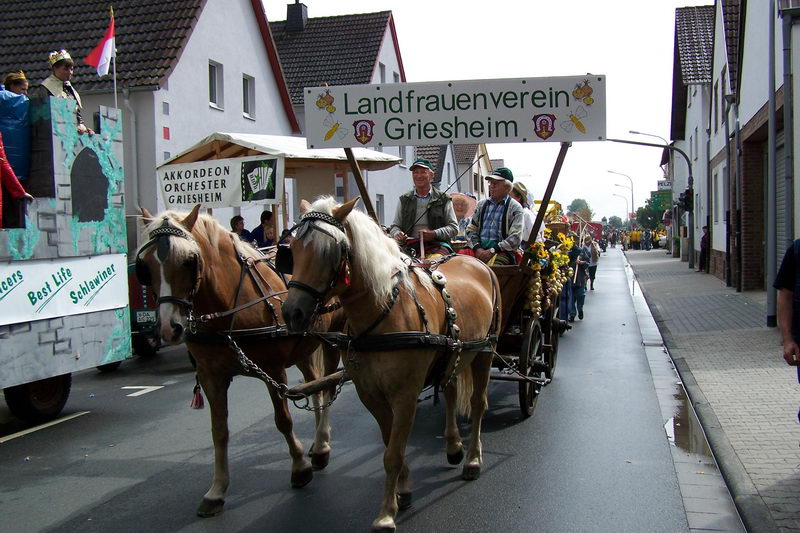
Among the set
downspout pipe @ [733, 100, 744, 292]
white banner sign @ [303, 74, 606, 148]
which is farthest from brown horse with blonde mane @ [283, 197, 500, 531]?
downspout pipe @ [733, 100, 744, 292]

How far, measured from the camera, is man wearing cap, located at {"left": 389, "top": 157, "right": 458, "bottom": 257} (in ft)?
21.4

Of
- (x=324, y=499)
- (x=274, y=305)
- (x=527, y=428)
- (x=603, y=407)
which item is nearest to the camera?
(x=324, y=499)

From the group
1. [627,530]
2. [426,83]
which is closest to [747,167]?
[426,83]

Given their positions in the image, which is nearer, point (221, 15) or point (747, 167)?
point (747, 167)

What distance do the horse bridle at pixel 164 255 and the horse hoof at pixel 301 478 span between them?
1462mm

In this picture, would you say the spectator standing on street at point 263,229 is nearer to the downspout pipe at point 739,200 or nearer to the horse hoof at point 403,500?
the horse hoof at point 403,500

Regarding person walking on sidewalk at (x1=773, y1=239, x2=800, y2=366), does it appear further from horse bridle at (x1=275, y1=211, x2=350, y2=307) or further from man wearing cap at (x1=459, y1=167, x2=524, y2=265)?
man wearing cap at (x1=459, y1=167, x2=524, y2=265)

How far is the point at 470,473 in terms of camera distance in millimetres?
5316

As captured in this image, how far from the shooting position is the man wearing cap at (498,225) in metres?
6.92

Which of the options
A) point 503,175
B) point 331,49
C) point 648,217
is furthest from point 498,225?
point 648,217

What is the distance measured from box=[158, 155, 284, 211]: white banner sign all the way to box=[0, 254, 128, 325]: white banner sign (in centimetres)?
341

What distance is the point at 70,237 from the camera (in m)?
6.82

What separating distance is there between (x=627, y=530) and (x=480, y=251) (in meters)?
3.14

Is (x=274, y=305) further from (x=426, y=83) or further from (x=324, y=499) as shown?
(x=426, y=83)
